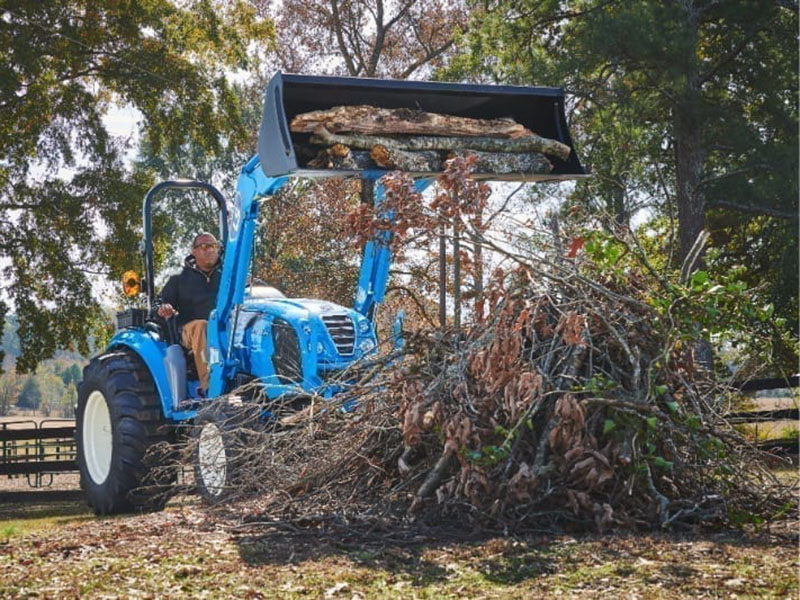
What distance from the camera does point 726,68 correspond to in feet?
63.0

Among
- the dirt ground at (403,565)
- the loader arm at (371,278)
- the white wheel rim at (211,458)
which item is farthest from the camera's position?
the loader arm at (371,278)

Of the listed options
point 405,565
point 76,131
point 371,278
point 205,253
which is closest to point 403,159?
point 371,278

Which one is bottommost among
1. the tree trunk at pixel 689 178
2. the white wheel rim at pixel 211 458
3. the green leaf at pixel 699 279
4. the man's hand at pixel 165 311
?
the white wheel rim at pixel 211 458

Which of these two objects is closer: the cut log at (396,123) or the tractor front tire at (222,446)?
the tractor front tire at (222,446)

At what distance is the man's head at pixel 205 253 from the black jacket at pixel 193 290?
0.16 feet

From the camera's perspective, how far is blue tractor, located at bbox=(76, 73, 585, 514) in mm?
8984

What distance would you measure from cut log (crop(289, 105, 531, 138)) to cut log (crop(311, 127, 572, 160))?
0.05 meters

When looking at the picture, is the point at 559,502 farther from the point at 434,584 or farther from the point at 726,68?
the point at 726,68

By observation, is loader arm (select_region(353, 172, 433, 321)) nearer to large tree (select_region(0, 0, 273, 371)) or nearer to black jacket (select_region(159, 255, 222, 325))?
A: black jacket (select_region(159, 255, 222, 325))

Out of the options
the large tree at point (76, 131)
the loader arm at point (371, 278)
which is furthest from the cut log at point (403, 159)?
the large tree at point (76, 131)

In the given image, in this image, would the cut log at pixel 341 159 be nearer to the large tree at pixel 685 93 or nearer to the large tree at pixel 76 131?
the large tree at pixel 685 93

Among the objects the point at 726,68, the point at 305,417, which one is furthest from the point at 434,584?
the point at 726,68

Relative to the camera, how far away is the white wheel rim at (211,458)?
353 inches

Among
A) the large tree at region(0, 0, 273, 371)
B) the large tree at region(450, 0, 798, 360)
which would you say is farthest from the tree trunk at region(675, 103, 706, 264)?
the large tree at region(0, 0, 273, 371)
